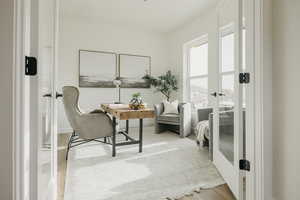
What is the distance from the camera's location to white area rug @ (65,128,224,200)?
1630 millimetres

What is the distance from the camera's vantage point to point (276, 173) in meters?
1.20

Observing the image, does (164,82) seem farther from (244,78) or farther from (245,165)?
(245,165)

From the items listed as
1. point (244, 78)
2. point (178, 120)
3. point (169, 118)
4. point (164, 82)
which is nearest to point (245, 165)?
point (244, 78)

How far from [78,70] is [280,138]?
13.6 feet

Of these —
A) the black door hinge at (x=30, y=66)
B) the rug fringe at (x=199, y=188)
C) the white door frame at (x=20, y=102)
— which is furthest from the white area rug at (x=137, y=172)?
the black door hinge at (x=30, y=66)

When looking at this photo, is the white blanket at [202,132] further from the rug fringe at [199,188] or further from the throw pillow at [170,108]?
the throw pillow at [170,108]

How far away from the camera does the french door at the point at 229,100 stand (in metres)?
1.41

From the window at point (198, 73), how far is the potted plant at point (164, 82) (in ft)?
1.39

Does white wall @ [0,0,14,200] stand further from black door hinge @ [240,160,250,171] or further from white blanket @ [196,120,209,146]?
white blanket @ [196,120,209,146]

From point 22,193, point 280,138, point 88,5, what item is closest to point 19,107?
point 22,193

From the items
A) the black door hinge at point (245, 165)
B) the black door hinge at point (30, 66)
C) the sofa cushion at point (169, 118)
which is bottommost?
the black door hinge at point (245, 165)

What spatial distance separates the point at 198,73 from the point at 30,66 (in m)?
4.10

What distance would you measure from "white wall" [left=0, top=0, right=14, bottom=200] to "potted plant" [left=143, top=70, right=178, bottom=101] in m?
4.18

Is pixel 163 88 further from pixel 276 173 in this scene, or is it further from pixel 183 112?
pixel 276 173
